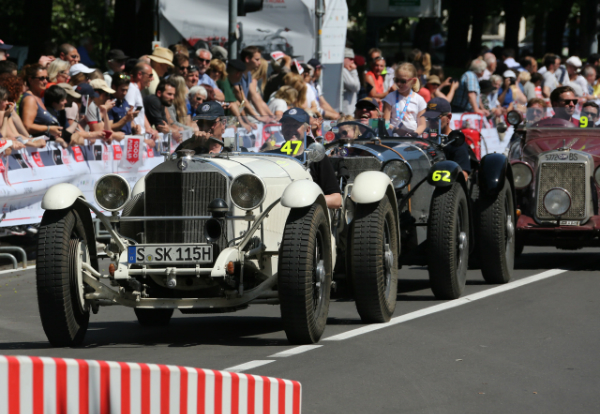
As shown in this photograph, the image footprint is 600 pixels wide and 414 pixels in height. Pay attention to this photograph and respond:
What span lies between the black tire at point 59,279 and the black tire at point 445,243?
3.17 meters

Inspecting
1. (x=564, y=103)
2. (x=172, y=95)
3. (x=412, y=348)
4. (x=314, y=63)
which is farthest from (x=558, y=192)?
(x=314, y=63)

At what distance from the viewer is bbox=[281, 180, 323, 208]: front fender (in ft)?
23.8

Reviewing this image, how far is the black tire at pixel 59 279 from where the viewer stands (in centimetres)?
726

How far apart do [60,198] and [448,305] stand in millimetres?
3531

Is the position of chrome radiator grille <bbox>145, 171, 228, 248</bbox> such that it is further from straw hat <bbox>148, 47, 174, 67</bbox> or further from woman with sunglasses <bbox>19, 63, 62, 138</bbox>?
straw hat <bbox>148, 47, 174, 67</bbox>

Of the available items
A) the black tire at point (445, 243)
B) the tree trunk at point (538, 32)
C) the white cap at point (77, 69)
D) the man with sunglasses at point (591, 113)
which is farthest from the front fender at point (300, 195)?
the tree trunk at point (538, 32)

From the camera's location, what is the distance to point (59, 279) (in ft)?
23.8

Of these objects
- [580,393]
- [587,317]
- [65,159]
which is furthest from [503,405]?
[65,159]

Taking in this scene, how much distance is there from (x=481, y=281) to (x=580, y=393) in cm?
464

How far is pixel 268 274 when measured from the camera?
25.5 feet

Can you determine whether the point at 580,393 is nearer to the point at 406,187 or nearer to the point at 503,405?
the point at 503,405

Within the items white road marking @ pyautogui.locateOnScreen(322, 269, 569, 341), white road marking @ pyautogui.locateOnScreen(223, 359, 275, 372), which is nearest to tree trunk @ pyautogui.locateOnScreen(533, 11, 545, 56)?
white road marking @ pyautogui.locateOnScreen(322, 269, 569, 341)

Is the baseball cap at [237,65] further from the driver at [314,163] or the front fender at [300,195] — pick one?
the front fender at [300,195]

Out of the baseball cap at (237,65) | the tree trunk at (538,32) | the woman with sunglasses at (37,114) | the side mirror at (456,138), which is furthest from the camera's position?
the tree trunk at (538,32)
